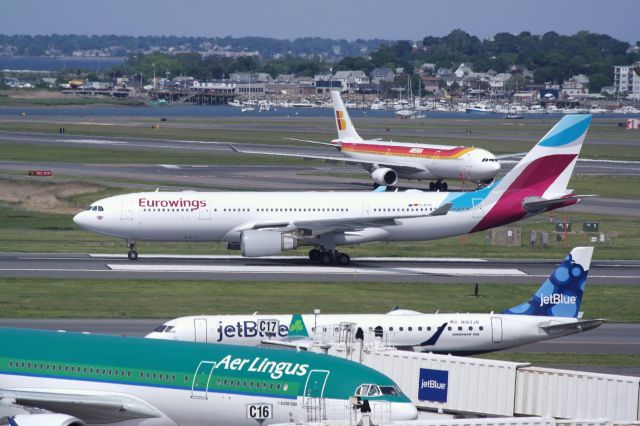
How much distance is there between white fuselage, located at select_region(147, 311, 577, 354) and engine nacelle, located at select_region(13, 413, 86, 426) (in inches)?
485

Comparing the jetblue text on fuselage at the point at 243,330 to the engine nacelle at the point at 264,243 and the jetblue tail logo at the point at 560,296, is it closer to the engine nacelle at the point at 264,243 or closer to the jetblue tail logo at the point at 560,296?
the jetblue tail logo at the point at 560,296

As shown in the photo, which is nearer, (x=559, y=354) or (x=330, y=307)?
(x=559, y=354)

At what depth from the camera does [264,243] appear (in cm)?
7131

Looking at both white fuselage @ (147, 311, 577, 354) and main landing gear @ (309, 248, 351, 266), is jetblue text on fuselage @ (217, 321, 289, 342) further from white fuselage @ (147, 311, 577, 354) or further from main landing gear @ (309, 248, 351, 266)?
main landing gear @ (309, 248, 351, 266)

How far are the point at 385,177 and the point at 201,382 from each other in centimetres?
8293

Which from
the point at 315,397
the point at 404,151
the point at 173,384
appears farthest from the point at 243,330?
the point at 404,151

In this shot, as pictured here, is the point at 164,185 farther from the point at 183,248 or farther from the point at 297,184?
the point at 183,248

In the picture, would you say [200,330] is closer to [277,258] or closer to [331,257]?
[331,257]

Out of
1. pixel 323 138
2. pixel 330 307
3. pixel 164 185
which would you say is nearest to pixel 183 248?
pixel 330 307

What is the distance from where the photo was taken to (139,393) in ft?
110

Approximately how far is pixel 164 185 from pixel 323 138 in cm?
7940

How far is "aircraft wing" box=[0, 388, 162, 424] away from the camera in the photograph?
32.8 m

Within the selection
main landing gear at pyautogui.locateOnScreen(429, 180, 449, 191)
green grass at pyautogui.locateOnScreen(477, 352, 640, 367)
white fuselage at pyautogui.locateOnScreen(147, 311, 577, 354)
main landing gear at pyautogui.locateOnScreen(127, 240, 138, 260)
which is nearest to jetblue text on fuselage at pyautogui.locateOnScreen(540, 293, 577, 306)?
white fuselage at pyautogui.locateOnScreen(147, 311, 577, 354)

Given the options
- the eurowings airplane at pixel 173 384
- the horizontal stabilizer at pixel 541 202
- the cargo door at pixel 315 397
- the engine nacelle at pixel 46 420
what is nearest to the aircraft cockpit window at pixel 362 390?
the eurowings airplane at pixel 173 384
